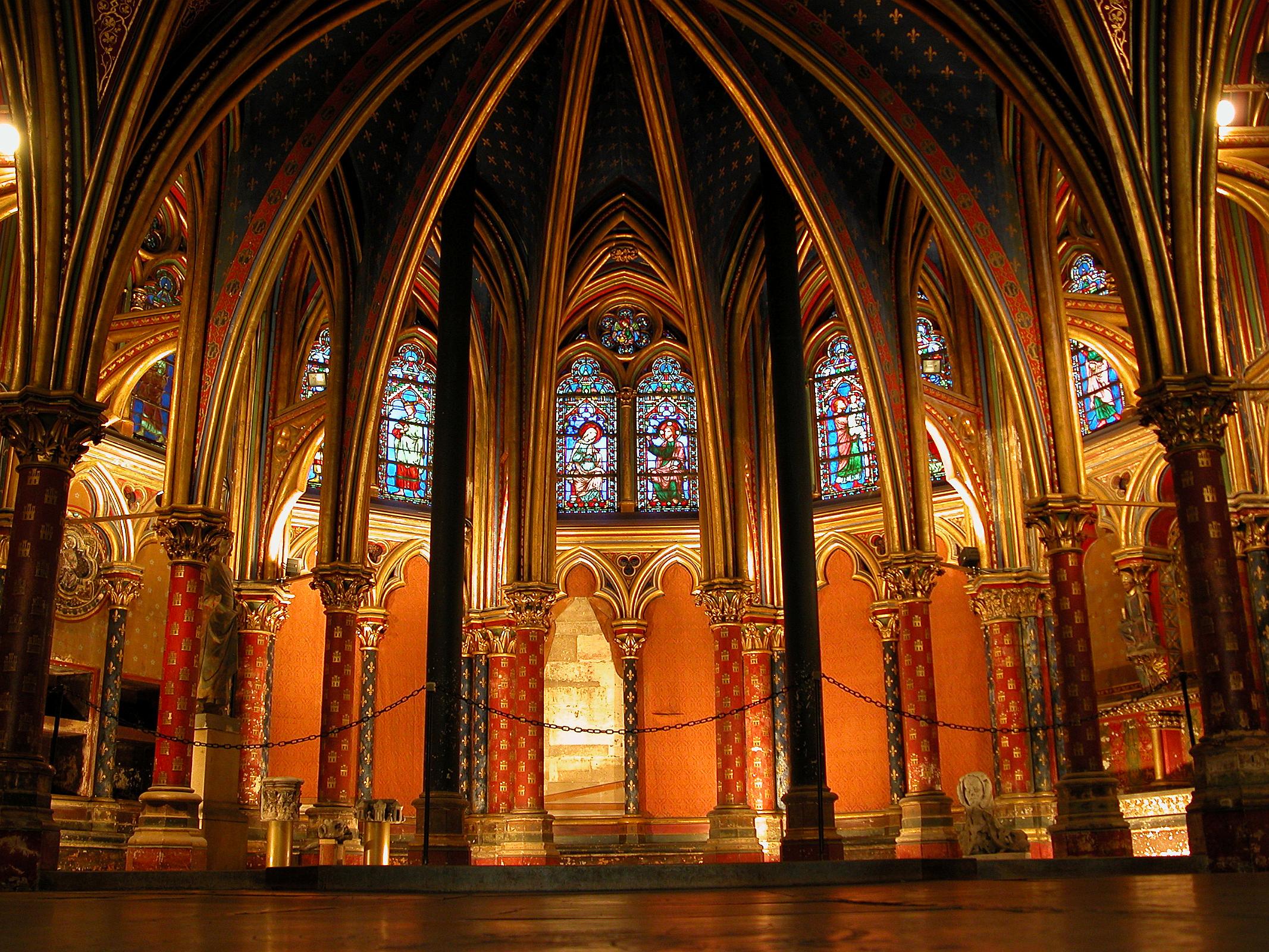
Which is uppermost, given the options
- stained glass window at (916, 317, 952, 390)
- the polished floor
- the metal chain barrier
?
stained glass window at (916, 317, 952, 390)

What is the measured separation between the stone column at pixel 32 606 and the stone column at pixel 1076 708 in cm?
1036

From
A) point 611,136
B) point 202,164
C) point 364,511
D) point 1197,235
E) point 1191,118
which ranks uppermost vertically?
point 611,136

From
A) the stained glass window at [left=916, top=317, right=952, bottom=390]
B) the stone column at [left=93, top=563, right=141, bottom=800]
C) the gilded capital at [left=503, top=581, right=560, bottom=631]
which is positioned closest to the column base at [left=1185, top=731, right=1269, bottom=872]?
the gilded capital at [left=503, top=581, right=560, bottom=631]

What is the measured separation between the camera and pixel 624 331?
26062 millimetres

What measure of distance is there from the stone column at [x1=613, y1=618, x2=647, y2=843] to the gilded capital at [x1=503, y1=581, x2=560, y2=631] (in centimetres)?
418

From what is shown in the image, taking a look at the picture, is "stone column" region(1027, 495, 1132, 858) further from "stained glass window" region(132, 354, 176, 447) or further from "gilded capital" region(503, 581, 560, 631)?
"stained glass window" region(132, 354, 176, 447)

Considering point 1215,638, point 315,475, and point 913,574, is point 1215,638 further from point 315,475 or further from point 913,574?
point 315,475

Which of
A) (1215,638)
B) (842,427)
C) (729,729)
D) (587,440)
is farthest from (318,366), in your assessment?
(1215,638)

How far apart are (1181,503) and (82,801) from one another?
15.6 meters

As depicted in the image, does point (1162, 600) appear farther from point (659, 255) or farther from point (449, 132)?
point (449, 132)

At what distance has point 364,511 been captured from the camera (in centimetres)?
1811

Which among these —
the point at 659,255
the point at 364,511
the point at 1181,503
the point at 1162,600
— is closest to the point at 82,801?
the point at 364,511

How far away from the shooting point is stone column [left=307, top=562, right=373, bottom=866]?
16.5 meters

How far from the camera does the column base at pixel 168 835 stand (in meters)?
13.4
